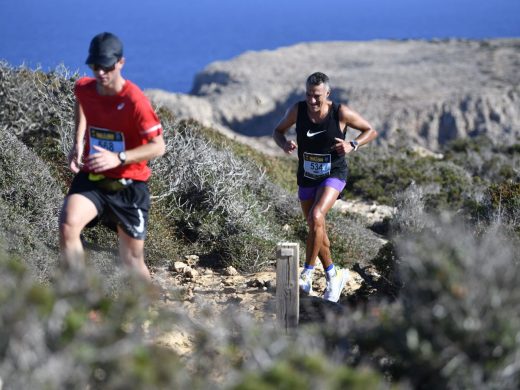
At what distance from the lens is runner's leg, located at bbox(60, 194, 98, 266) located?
16.0ft

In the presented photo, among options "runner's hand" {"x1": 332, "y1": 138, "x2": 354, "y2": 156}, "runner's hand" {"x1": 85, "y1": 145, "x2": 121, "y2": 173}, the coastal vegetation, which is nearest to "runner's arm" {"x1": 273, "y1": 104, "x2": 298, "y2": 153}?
"runner's hand" {"x1": 332, "y1": 138, "x2": 354, "y2": 156}

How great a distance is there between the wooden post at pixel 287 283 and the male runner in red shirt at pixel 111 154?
0.97 metres

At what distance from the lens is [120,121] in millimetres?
4945

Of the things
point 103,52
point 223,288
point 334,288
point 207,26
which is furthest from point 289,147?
point 207,26

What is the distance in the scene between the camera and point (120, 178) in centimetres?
506

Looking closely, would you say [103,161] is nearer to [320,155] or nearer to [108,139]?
[108,139]

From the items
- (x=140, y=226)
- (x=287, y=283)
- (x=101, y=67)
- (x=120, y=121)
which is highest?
(x=101, y=67)

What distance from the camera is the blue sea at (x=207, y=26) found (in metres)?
48.6

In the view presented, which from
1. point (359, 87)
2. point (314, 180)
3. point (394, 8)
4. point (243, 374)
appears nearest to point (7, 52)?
point (359, 87)

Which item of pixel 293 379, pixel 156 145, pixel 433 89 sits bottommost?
pixel 433 89

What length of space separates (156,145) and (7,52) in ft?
113

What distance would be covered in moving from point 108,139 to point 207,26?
87.2 metres

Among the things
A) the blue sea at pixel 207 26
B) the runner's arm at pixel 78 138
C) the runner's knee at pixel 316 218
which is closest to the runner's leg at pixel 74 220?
the runner's arm at pixel 78 138

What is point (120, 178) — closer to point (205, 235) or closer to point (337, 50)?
point (205, 235)
